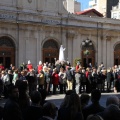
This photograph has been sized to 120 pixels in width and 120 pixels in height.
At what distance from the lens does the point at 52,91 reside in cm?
2256

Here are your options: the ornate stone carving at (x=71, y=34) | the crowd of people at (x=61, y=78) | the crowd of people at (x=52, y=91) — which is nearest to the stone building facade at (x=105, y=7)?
the ornate stone carving at (x=71, y=34)

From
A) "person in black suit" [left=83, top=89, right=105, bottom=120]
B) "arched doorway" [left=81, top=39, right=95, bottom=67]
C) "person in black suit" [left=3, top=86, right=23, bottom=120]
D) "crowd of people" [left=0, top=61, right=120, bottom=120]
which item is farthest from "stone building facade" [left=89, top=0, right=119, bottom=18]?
"person in black suit" [left=3, top=86, right=23, bottom=120]

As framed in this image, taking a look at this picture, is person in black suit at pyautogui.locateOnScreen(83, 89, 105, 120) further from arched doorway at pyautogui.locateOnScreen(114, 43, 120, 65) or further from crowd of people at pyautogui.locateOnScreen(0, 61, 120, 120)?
arched doorway at pyautogui.locateOnScreen(114, 43, 120, 65)

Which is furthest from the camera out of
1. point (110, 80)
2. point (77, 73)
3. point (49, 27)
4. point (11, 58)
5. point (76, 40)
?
point (76, 40)

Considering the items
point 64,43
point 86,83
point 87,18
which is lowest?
point 86,83

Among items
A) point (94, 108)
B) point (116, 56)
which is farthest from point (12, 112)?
point (116, 56)

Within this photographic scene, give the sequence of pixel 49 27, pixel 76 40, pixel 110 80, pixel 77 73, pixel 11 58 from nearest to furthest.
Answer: pixel 77 73, pixel 110 80, pixel 11 58, pixel 49 27, pixel 76 40

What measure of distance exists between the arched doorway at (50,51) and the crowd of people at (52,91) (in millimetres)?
10041

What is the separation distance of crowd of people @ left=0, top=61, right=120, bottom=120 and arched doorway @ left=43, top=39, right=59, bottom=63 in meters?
10.0

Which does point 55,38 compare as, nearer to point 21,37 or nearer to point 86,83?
point 21,37

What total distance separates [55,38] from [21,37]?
467cm

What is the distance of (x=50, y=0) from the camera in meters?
40.2

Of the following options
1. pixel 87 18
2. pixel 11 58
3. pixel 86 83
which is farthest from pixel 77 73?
pixel 87 18

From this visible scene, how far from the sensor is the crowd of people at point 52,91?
6.66 metres
